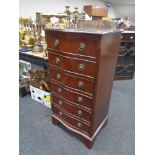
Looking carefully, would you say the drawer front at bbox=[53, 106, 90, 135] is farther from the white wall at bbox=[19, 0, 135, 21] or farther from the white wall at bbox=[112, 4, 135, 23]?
the white wall at bbox=[112, 4, 135, 23]

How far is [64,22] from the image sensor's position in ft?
7.24

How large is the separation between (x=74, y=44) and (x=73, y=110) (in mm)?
626

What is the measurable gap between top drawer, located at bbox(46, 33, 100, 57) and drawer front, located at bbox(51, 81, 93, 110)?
0.37 metres

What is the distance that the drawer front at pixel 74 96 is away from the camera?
140 cm

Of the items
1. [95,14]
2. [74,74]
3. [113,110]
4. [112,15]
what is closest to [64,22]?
[74,74]

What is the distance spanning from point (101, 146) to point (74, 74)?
0.77 meters

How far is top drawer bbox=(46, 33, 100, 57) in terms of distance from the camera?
3.91 ft

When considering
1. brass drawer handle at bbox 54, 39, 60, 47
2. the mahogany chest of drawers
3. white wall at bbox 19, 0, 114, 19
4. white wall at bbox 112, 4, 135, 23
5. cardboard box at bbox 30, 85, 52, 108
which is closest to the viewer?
brass drawer handle at bbox 54, 39, 60, 47

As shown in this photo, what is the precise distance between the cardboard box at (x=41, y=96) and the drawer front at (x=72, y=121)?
379 millimetres

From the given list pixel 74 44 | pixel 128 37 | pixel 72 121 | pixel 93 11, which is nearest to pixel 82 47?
pixel 74 44

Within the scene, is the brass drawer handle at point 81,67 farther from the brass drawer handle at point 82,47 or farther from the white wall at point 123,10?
the white wall at point 123,10

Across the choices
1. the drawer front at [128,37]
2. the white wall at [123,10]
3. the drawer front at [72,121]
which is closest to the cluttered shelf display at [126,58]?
the drawer front at [128,37]

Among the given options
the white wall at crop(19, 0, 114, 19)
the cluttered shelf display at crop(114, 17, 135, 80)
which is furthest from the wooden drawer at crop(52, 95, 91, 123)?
the white wall at crop(19, 0, 114, 19)
